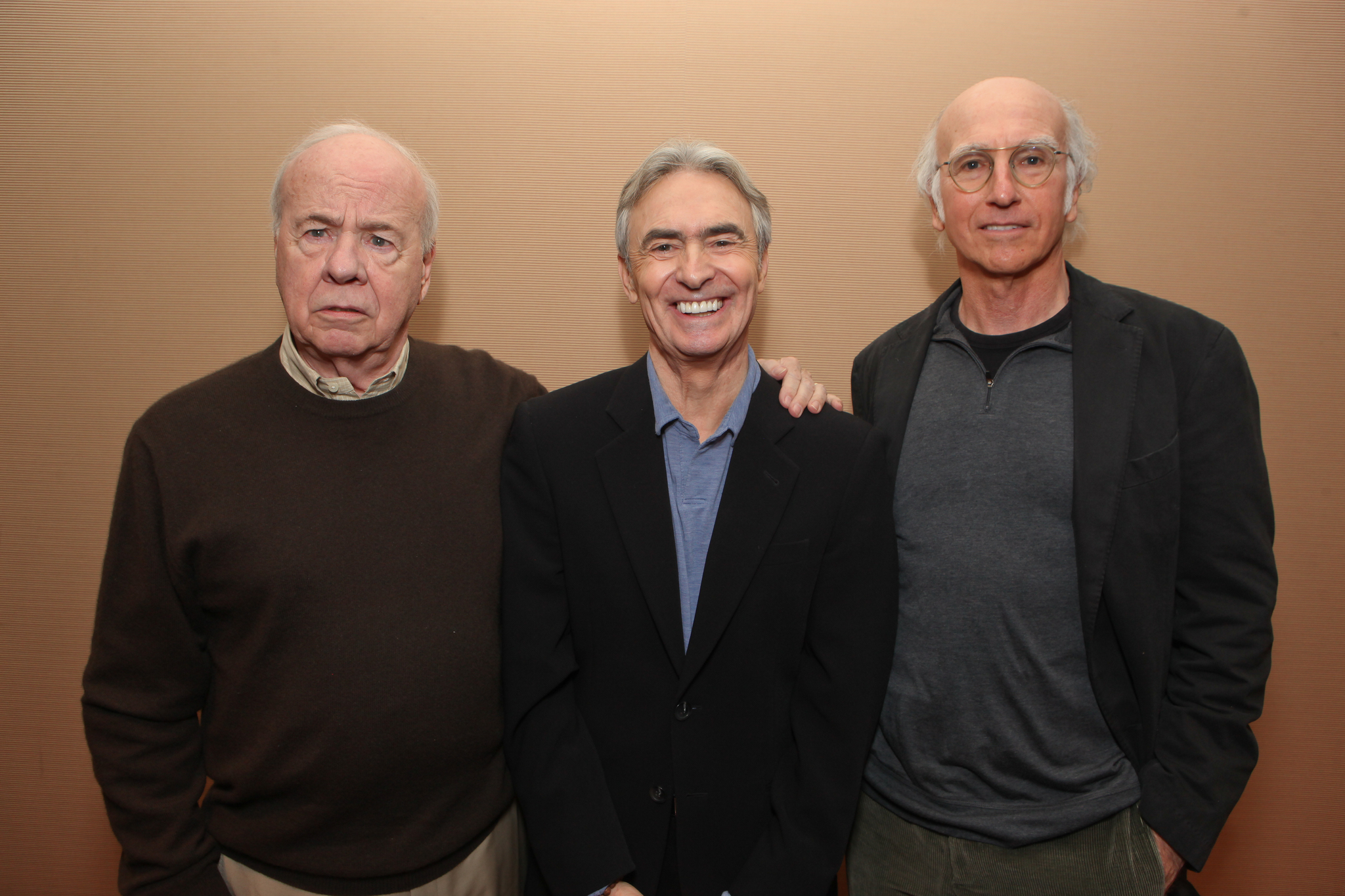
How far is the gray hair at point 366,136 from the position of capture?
5.25ft

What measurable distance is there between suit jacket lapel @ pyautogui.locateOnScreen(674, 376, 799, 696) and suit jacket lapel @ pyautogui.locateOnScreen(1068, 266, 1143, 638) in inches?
23.0

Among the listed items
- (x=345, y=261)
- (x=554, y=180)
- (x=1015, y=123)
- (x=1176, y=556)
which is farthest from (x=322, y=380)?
(x=1176, y=556)

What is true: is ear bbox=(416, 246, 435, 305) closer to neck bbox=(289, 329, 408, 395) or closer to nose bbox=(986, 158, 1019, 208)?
neck bbox=(289, 329, 408, 395)

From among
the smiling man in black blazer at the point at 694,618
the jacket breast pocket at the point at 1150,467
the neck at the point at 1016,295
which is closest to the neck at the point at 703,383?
→ the smiling man in black blazer at the point at 694,618

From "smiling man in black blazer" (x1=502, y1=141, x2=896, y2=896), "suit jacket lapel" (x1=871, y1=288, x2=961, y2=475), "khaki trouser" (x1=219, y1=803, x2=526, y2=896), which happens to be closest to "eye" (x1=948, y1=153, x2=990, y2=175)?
"suit jacket lapel" (x1=871, y1=288, x2=961, y2=475)

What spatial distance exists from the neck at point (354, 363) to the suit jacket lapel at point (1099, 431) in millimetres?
1442

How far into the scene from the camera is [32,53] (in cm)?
220

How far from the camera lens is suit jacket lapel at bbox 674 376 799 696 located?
1.48 meters

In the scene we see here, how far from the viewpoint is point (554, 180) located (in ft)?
7.38

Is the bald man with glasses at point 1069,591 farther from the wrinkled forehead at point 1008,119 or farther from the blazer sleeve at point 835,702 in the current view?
the blazer sleeve at point 835,702

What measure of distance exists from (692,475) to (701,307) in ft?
1.14

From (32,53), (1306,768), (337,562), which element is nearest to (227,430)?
(337,562)

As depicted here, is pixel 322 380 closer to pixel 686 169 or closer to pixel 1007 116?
pixel 686 169

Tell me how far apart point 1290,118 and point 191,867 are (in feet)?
11.2
